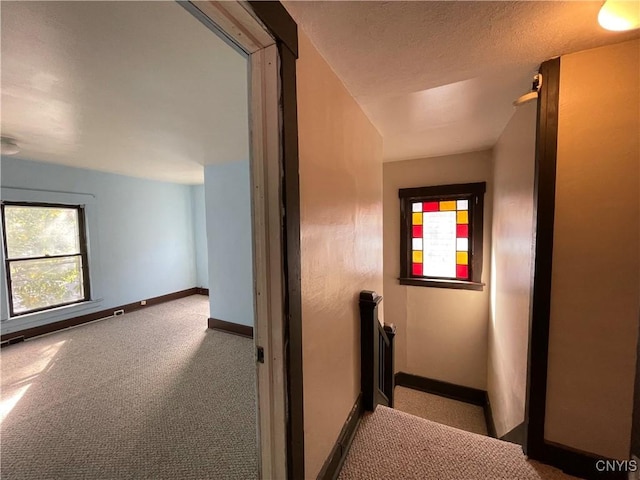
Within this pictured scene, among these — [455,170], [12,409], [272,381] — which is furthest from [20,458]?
[455,170]

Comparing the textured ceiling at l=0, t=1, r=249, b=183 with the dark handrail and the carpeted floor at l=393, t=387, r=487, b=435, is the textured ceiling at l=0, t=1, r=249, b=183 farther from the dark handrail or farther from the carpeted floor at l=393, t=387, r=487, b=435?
the carpeted floor at l=393, t=387, r=487, b=435

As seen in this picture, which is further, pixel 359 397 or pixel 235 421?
pixel 235 421

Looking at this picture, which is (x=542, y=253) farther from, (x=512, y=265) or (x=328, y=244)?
(x=328, y=244)

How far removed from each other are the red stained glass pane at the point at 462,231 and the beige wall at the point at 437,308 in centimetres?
21

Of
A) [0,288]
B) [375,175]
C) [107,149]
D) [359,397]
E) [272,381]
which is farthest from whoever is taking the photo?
[0,288]

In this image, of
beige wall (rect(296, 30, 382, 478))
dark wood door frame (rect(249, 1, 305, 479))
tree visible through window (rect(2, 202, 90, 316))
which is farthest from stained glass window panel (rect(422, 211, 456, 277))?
tree visible through window (rect(2, 202, 90, 316))

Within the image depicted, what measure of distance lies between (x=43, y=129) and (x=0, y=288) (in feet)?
7.24

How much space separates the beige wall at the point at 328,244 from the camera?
43.7 inches

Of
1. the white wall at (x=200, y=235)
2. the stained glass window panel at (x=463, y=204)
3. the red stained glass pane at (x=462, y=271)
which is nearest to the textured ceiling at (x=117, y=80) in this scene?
the white wall at (x=200, y=235)

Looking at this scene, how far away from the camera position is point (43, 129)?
2.23m

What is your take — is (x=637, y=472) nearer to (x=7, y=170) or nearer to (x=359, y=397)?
(x=359, y=397)

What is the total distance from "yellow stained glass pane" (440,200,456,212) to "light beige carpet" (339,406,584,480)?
247cm

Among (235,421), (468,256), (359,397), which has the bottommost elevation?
(235,421)

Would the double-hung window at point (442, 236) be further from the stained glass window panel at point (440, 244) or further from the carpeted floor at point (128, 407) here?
the carpeted floor at point (128, 407)
